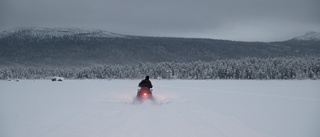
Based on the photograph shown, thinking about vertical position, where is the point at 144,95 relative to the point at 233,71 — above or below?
above

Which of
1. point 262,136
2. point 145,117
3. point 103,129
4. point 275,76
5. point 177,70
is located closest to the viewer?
point 262,136

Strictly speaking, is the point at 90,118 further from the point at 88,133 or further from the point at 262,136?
the point at 262,136

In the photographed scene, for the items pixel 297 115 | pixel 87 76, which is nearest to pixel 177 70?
pixel 87 76

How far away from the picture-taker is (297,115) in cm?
1500

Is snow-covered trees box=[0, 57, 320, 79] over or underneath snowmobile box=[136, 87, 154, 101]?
underneath

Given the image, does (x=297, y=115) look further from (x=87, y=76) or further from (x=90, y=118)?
(x=87, y=76)

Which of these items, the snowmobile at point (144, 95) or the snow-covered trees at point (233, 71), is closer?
the snowmobile at point (144, 95)

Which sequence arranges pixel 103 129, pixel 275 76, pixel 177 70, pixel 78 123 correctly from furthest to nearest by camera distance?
pixel 177 70 → pixel 275 76 → pixel 78 123 → pixel 103 129

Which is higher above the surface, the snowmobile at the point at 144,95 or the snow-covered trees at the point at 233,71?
the snowmobile at the point at 144,95

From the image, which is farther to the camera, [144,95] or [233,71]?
[233,71]

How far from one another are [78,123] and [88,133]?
2275 mm

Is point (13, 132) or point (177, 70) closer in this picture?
point (13, 132)

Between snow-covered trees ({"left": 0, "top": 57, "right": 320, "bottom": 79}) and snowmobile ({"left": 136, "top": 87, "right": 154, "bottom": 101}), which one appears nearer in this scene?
snowmobile ({"left": 136, "top": 87, "right": 154, "bottom": 101})

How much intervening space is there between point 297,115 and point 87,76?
111117 millimetres
